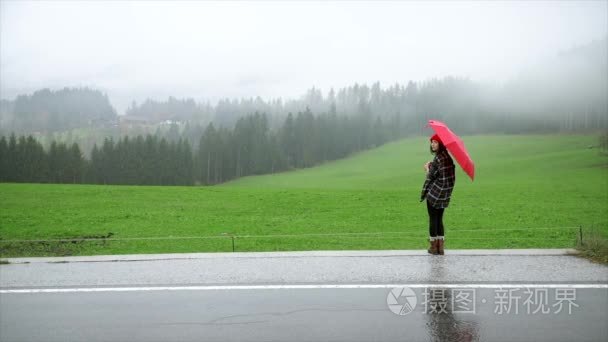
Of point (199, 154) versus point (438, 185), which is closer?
point (438, 185)

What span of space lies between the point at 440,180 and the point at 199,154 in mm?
95116

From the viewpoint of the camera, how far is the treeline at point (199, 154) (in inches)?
2948

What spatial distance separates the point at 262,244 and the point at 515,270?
8028 millimetres

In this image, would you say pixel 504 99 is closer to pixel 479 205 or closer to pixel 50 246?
pixel 479 205

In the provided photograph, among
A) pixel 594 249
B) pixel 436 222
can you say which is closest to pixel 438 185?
pixel 436 222

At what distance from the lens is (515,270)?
296 inches

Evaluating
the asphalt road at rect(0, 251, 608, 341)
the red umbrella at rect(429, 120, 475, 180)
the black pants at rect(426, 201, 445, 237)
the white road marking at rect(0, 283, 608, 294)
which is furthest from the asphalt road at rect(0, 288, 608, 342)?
the red umbrella at rect(429, 120, 475, 180)

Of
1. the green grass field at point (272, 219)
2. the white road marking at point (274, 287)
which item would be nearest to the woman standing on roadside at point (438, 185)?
the white road marking at point (274, 287)

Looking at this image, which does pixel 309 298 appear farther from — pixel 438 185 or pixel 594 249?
pixel 594 249

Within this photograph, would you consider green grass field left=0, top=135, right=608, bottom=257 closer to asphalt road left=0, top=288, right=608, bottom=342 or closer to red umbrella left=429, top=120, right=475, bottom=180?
red umbrella left=429, top=120, right=475, bottom=180

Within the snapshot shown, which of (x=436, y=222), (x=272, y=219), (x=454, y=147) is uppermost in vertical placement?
(x=454, y=147)

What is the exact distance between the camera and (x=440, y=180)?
8695mm

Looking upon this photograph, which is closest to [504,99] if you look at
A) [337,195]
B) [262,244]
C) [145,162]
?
[145,162]

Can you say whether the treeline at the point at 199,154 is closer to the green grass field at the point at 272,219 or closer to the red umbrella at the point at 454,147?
the green grass field at the point at 272,219
